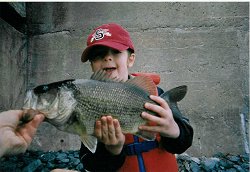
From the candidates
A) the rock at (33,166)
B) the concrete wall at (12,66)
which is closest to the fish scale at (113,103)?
the rock at (33,166)

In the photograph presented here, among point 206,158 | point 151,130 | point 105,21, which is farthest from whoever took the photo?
point 105,21

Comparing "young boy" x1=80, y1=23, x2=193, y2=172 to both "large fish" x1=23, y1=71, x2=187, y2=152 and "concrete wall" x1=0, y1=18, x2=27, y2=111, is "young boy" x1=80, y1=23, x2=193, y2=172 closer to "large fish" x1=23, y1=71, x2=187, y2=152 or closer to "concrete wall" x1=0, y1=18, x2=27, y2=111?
"large fish" x1=23, y1=71, x2=187, y2=152

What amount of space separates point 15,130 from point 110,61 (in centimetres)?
75

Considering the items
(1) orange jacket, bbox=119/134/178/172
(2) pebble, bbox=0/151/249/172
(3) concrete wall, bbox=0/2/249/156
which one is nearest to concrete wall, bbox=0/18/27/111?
(3) concrete wall, bbox=0/2/249/156

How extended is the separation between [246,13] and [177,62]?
973 mm

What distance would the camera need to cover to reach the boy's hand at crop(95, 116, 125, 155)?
152 centimetres

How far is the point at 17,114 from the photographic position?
1.52 metres

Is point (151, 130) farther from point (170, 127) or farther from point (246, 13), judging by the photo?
point (246, 13)

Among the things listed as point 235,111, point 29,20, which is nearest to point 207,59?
point 235,111

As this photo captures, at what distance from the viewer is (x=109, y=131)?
61.4 inches

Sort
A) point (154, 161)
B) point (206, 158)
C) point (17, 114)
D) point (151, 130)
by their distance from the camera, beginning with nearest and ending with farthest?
point (17, 114) → point (151, 130) → point (154, 161) → point (206, 158)

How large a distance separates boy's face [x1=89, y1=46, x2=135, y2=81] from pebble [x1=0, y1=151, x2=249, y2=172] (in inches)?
55.5

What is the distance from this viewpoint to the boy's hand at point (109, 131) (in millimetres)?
1516

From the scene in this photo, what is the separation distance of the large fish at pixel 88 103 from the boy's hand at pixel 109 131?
0.03 m
